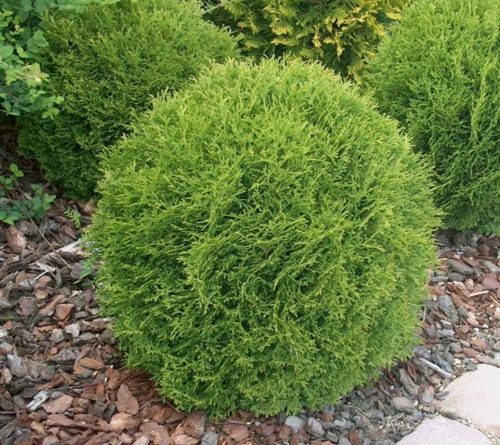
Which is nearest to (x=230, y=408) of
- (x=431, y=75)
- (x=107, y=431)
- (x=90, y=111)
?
(x=107, y=431)

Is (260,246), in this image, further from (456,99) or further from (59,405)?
(456,99)

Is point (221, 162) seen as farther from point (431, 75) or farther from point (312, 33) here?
point (312, 33)

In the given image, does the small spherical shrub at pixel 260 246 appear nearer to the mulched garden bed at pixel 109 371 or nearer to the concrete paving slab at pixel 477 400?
the mulched garden bed at pixel 109 371

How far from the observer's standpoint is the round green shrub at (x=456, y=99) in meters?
3.81

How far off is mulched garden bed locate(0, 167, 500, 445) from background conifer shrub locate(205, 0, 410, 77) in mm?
1979

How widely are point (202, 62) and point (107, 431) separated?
6.95 ft

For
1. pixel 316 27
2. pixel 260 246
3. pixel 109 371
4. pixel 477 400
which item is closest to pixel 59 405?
pixel 109 371

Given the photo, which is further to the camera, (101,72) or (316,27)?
(316,27)

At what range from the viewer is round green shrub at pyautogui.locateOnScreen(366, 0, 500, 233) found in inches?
150

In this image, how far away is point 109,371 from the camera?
2.97m

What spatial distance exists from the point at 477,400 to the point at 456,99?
1.61 metres

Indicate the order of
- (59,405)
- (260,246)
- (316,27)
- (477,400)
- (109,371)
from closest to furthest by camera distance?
(260,246)
(59,405)
(109,371)
(477,400)
(316,27)

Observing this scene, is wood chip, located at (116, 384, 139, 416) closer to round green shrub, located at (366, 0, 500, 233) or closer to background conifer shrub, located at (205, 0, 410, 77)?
round green shrub, located at (366, 0, 500, 233)

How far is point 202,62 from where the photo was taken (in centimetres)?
396
